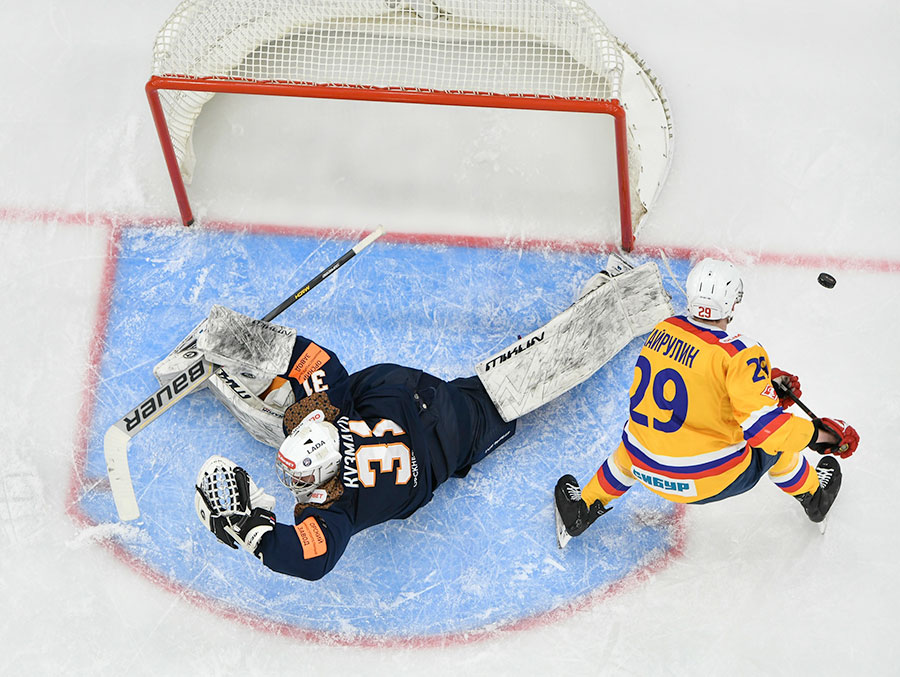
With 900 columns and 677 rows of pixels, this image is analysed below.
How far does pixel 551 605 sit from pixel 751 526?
2.32 ft

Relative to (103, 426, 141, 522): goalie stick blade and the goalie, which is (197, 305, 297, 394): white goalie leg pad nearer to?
the goalie

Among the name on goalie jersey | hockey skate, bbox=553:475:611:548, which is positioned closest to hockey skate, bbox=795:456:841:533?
the name on goalie jersey

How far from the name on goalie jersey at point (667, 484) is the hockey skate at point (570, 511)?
0.30m

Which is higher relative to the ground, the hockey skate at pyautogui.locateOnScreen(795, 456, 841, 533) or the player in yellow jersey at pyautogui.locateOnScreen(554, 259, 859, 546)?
the player in yellow jersey at pyautogui.locateOnScreen(554, 259, 859, 546)

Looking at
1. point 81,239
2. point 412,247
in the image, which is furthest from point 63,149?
point 412,247

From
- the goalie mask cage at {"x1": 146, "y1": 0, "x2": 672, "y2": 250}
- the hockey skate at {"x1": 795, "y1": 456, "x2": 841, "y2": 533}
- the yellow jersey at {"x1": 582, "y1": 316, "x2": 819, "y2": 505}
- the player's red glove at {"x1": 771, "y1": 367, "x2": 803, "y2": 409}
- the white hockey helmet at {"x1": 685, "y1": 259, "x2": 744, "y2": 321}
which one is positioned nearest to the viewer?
the yellow jersey at {"x1": 582, "y1": 316, "x2": 819, "y2": 505}

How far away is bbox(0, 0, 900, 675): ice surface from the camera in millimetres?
3293

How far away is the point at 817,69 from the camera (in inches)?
163

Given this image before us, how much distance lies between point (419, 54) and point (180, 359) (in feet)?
4.60

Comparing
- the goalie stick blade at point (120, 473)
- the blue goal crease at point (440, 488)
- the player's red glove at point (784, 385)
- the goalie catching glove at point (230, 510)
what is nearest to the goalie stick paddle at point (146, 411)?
the goalie stick blade at point (120, 473)

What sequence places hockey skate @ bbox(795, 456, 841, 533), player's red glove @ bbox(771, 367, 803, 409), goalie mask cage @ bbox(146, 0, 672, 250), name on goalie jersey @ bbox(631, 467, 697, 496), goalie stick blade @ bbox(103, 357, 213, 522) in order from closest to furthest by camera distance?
name on goalie jersey @ bbox(631, 467, 697, 496) → player's red glove @ bbox(771, 367, 803, 409) → goalie stick blade @ bbox(103, 357, 213, 522) → hockey skate @ bbox(795, 456, 841, 533) → goalie mask cage @ bbox(146, 0, 672, 250)

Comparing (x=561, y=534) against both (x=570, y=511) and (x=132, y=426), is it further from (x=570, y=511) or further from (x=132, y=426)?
(x=132, y=426)

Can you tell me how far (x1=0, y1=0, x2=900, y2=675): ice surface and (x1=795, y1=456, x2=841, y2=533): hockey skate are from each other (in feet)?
0.36

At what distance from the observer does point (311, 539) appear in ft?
9.40
